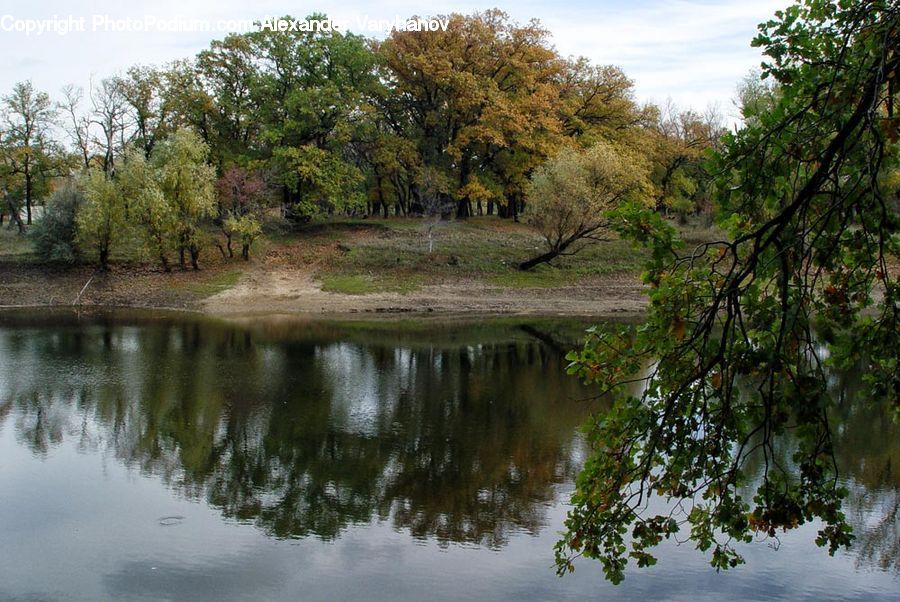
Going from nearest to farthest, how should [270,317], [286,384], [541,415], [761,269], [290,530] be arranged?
1. [761,269]
2. [290,530]
3. [541,415]
4. [286,384]
5. [270,317]

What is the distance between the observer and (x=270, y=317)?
1355 inches

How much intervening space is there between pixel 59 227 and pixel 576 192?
80.6ft

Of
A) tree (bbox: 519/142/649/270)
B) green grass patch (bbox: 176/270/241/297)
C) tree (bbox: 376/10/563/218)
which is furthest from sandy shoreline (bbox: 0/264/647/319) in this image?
tree (bbox: 376/10/563/218)

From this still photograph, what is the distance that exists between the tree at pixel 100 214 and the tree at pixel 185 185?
87.5 inches

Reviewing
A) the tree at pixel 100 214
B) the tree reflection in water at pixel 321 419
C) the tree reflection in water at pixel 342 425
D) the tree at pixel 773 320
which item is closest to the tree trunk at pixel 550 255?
the tree reflection in water at pixel 321 419

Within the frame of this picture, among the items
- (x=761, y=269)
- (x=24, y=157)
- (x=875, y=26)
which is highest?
(x=24, y=157)

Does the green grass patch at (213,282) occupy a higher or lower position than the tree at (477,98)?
lower

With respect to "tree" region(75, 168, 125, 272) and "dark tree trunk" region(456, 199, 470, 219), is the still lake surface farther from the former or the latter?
"dark tree trunk" region(456, 199, 470, 219)

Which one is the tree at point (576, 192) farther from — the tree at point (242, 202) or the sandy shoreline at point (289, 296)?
the tree at point (242, 202)

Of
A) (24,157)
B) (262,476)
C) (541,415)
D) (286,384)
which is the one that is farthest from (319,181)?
(262,476)

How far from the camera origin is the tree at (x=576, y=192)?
38.5 metres

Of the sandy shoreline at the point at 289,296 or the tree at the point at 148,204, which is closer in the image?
the sandy shoreline at the point at 289,296

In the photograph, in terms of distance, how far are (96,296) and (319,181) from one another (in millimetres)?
12602

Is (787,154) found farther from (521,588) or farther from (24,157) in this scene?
(24,157)
